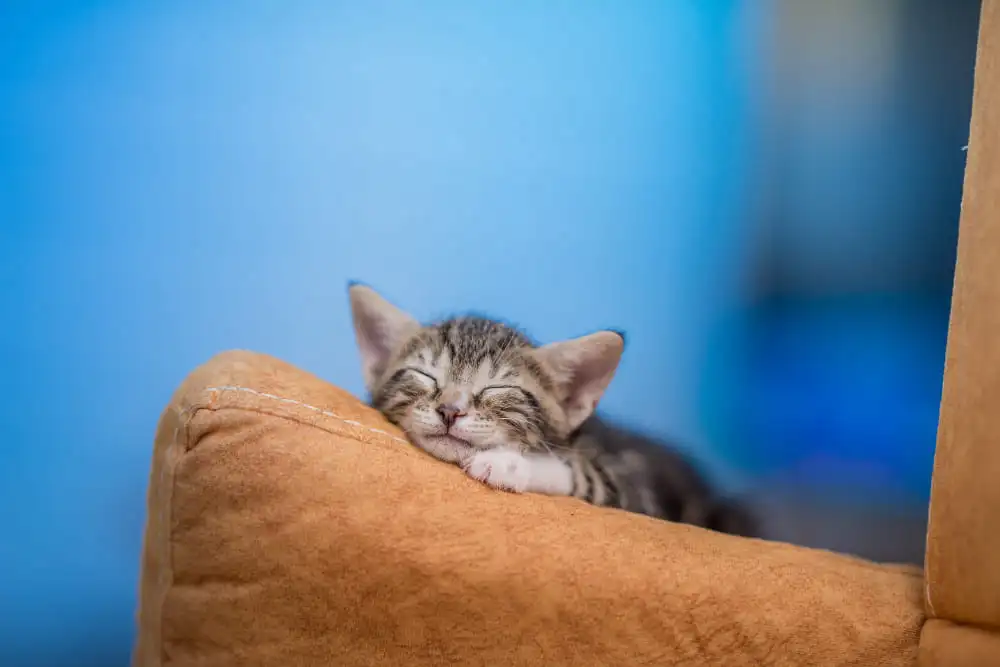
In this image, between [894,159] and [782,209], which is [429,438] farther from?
[894,159]

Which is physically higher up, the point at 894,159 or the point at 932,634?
the point at 894,159

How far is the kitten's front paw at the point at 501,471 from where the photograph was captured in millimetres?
1027

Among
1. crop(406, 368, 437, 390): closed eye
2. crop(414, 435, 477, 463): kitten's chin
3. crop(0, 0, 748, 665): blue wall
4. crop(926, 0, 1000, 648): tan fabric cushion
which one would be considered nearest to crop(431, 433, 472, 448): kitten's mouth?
crop(414, 435, 477, 463): kitten's chin

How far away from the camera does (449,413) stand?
3.88 ft

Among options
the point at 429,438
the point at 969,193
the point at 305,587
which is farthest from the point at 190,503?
the point at 969,193

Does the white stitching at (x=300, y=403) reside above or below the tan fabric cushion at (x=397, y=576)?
above

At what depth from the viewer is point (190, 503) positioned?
877 mm

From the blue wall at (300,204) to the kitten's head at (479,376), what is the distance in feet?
0.53

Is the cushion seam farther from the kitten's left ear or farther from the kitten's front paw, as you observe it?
the kitten's left ear

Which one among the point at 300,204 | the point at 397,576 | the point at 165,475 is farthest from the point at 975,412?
the point at 300,204

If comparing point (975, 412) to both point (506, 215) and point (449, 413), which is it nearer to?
point (449, 413)

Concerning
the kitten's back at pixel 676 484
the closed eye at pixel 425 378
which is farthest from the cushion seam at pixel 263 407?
the kitten's back at pixel 676 484

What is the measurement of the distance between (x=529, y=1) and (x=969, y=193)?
938mm

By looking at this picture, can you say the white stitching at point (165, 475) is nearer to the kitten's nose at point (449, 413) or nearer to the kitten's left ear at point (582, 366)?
the kitten's nose at point (449, 413)
